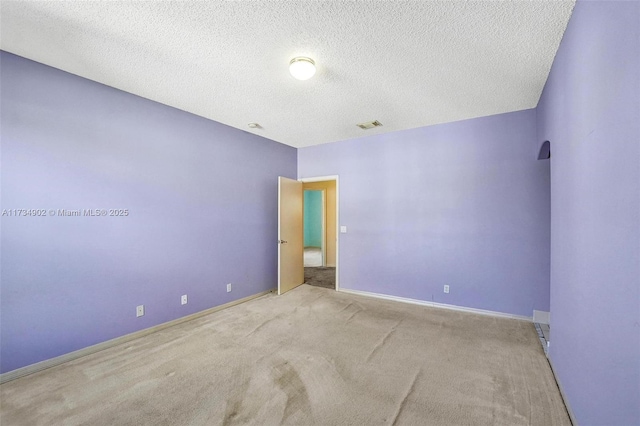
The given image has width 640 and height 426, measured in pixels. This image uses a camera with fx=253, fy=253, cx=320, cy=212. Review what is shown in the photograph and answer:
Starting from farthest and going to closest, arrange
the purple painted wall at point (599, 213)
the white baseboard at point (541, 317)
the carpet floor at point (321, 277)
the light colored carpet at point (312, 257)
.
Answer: the light colored carpet at point (312, 257), the carpet floor at point (321, 277), the white baseboard at point (541, 317), the purple painted wall at point (599, 213)

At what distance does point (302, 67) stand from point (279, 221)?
8.68 feet

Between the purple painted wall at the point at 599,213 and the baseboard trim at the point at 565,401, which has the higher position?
the purple painted wall at the point at 599,213

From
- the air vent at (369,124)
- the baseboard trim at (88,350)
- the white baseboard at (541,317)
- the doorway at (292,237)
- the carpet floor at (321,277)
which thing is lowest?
the carpet floor at (321,277)

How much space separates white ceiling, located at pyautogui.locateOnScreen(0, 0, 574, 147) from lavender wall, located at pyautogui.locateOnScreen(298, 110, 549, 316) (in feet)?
2.18

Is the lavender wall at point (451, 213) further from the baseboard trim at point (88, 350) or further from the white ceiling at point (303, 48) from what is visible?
the baseboard trim at point (88, 350)

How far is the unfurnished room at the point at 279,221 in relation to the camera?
5.07ft

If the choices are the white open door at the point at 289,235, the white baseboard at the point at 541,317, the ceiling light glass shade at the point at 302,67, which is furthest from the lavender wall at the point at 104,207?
the white baseboard at the point at 541,317

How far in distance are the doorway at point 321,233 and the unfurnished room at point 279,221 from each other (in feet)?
4.15

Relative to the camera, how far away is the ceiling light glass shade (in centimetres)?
213

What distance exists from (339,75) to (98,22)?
1871mm

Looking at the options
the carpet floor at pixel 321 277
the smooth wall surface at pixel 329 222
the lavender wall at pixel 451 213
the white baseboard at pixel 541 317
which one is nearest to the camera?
the white baseboard at pixel 541 317

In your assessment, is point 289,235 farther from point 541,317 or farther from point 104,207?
point 541,317

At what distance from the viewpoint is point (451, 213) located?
3.71m

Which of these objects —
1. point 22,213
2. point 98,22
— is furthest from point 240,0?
point 22,213
